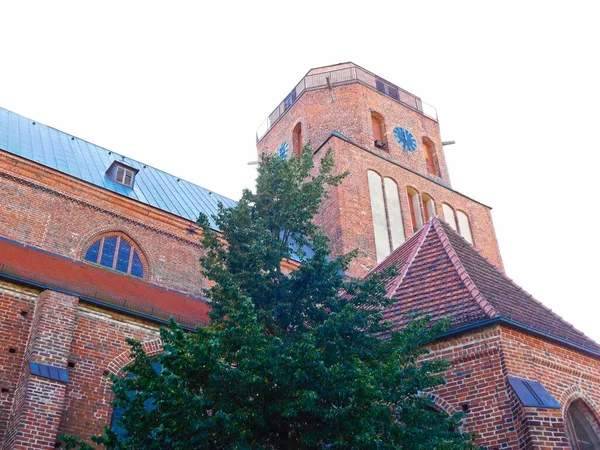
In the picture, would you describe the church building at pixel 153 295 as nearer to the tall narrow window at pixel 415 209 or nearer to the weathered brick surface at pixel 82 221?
the weathered brick surface at pixel 82 221

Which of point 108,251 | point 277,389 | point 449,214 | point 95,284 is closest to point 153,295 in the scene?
point 95,284

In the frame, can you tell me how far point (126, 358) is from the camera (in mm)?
10125

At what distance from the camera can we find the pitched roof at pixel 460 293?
30.6 feet

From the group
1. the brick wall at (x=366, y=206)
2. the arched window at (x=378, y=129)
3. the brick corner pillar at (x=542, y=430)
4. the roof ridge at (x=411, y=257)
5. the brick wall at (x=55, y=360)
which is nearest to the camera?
the brick corner pillar at (x=542, y=430)

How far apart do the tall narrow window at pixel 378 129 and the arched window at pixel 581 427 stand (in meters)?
15.1

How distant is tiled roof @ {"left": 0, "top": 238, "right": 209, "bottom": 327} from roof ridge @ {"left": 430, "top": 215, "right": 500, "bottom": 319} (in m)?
4.86

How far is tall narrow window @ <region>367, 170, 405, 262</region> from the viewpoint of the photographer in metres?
19.8

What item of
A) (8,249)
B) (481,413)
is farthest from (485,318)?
(8,249)

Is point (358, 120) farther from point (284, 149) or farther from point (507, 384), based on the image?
point (507, 384)

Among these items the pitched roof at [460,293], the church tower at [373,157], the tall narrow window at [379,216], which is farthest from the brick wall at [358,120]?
the pitched roof at [460,293]

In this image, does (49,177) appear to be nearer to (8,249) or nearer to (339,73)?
(8,249)

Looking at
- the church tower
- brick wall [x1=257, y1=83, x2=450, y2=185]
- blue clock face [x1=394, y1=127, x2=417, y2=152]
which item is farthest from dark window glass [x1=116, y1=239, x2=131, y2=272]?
blue clock face [x1=394, y1=127, x2=417, y2=152]

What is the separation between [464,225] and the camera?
22938 mm

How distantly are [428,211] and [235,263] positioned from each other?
48.4 ft
